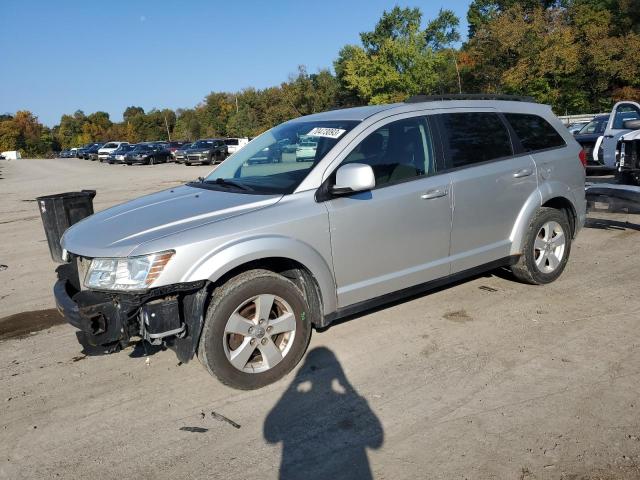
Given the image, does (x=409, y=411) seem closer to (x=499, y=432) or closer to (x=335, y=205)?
(x=499, y=432)

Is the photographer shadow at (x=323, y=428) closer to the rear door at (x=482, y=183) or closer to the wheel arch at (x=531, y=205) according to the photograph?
the rear door at (x=482, y=183)

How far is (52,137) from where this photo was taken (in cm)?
13225

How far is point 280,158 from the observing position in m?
4.59

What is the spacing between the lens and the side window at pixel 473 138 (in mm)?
4621

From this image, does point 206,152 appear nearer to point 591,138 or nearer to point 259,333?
point 591,138

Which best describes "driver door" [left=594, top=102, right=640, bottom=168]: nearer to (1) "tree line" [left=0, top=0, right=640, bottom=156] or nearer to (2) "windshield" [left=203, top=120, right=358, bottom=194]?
(2) "windshield" [left=203, top=120, right=358, bottom=194]

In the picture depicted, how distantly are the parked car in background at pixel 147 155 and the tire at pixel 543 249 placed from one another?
37552 mm

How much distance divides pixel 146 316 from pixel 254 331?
0.72 meters

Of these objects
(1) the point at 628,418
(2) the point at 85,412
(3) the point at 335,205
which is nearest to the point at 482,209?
(3) the point at 335,205

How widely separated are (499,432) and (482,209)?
219cm

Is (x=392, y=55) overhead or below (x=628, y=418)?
overhead

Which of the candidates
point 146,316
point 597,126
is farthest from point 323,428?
point 597,126

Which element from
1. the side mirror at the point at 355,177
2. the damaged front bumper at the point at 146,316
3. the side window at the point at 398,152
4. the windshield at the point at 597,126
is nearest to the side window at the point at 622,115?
the windshield at the point at 597,126

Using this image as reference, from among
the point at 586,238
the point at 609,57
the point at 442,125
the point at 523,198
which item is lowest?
the point at 586,238
